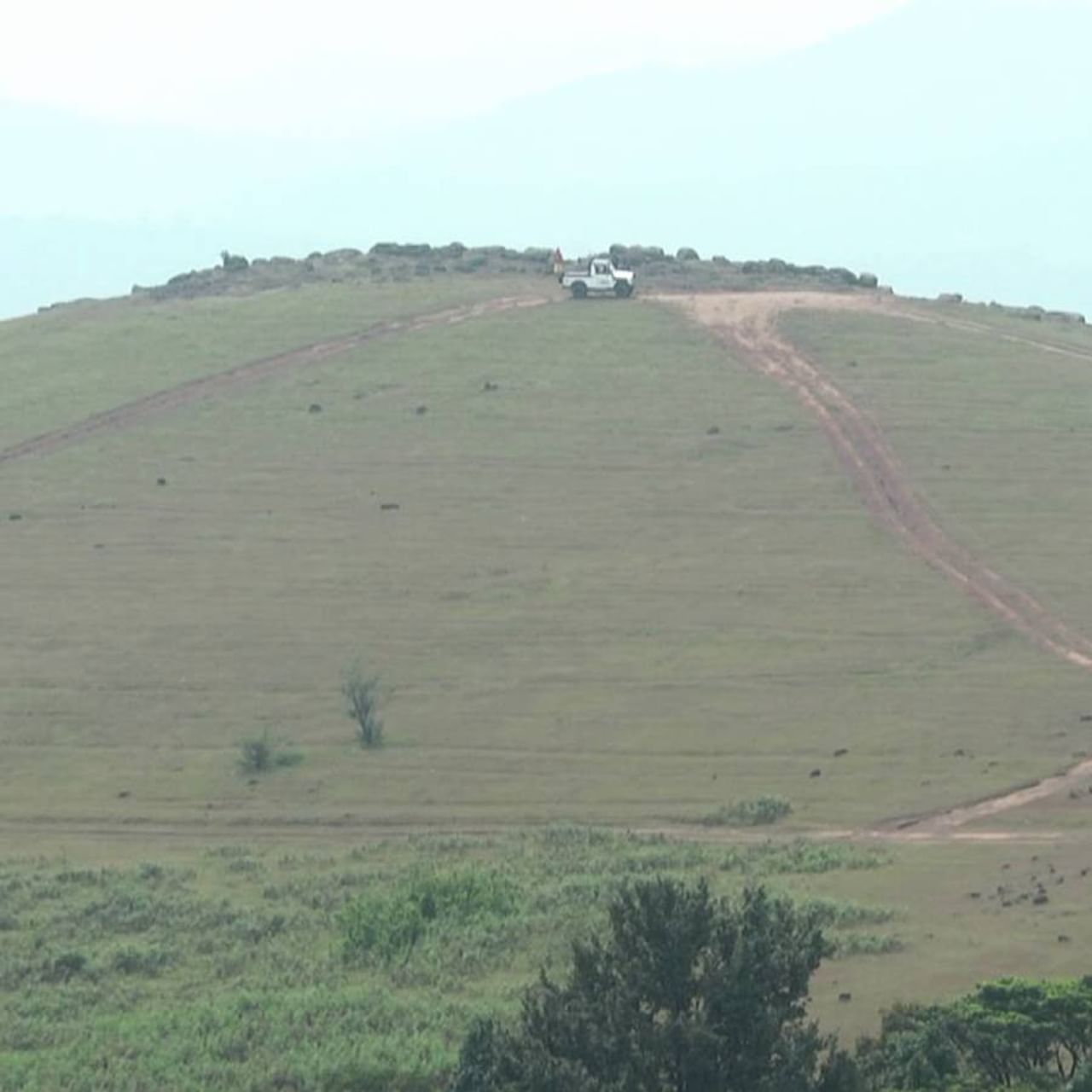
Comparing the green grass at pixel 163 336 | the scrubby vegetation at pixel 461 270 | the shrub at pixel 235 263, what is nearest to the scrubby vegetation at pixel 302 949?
the green grass at pixel 163 336

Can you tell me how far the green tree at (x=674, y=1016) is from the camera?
55.5 ft

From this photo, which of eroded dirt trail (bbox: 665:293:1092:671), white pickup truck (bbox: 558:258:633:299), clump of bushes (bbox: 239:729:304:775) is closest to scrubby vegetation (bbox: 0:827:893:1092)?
clump of bushes (bbox: 239:729:304:775)

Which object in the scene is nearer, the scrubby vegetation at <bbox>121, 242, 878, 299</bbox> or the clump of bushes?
the clump of bushes

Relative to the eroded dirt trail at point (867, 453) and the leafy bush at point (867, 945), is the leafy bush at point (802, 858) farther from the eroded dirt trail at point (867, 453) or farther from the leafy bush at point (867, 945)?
the eroded dirt trail at point (867, 453)

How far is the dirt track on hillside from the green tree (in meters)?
43.6

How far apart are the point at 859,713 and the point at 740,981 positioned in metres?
20.6

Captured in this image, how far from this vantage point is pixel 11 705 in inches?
1603

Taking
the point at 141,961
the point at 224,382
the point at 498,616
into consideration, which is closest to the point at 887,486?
the point at 498,616

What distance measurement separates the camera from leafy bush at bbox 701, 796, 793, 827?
32.6 metres

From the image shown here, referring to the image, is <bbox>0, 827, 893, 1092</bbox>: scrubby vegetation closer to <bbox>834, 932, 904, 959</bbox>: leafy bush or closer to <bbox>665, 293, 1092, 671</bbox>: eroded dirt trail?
<bbox>834, 932, 904, 959</bbox>: leafy bush

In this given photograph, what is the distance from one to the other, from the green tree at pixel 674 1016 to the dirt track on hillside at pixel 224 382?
143 feet

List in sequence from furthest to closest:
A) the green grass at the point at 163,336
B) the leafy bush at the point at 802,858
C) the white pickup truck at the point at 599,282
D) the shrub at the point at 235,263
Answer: the shrub at the point at 235,263
the white pickup truck at the point at 599,282
the green grass at the point at 163,336
the leafy bush at the point at 802,858

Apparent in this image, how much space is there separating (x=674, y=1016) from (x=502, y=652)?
2524cm

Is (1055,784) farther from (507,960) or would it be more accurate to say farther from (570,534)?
(570,534)
